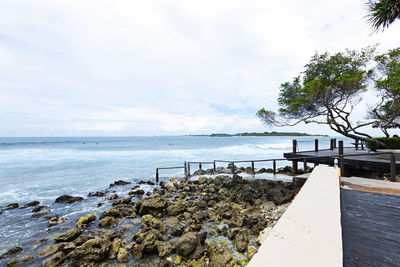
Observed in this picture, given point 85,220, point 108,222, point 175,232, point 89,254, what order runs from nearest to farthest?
point 89,254 → point 175,232 → point 108,222 → point 85,220

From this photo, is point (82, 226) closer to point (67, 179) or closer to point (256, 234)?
point (256, 234)

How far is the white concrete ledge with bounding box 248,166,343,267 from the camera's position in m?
1.34

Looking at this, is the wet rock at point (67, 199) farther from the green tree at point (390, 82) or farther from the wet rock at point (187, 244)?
the green tree at point (390, 82)

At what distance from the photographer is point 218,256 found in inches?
193

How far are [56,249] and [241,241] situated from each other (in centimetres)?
→ 626

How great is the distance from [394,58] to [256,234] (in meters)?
15.8

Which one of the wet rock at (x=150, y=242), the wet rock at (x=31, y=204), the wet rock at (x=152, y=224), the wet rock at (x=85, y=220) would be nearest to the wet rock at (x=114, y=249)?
the wet rock at (x=150, y=242)

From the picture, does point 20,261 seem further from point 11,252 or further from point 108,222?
point 108,222

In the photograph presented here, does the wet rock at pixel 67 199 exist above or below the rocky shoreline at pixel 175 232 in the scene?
below

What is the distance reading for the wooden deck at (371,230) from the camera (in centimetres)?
149

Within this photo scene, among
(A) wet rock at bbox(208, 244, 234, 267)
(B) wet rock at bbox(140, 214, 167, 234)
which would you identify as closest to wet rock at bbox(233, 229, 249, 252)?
(A) wet rock at bbox(208, 244, 234, 267)

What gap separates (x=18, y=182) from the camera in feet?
57.6

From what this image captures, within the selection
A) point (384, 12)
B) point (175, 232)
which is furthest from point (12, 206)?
point (384, 12)

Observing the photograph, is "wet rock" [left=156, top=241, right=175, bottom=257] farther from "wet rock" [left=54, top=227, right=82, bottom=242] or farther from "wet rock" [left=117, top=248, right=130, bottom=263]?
"wet rock" [left=54, top=227, right=82, bottom=242]
